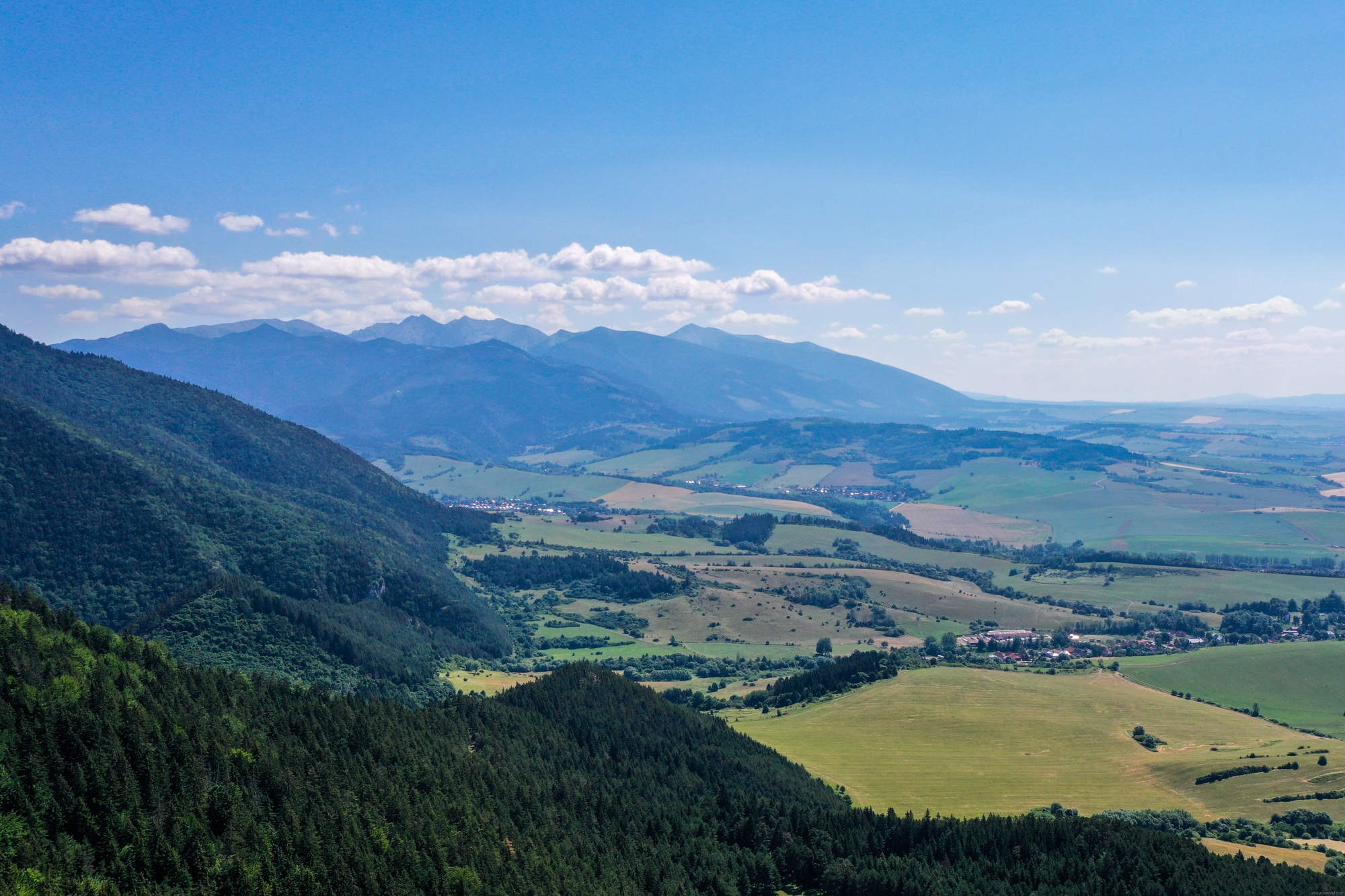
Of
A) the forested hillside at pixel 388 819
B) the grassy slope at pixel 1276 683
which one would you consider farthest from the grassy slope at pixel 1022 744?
the forested hillside at pixel 388 819

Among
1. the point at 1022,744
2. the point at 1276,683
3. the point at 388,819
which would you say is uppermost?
the point at 388,819

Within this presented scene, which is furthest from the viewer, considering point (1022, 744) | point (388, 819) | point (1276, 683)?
point (1276, 683)

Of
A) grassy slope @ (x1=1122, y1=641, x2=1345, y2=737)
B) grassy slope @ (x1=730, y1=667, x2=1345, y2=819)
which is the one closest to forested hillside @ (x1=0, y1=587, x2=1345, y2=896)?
grassy slope @ (x1=730, y1=667, x2=1345, y2=819)

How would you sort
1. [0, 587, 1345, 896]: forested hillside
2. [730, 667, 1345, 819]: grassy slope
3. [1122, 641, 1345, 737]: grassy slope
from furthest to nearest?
[1122, 641, 1345, 737]: grassy slope < [730, 667, 1345, 819]: grassy slope < [0, 587, 1345, 896]: forested hillside

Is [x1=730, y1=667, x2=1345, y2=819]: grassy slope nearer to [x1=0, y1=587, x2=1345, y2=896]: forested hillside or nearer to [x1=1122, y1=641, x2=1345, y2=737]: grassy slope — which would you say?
[x1=1122, y1=641, x2=1345, y2=737]: grassy slope

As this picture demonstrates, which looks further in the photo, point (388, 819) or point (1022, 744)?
point (1022, 744)

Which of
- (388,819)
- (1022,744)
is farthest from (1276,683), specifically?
(388,819)

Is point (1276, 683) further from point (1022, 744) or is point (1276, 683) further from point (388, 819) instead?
point (388, 819)
